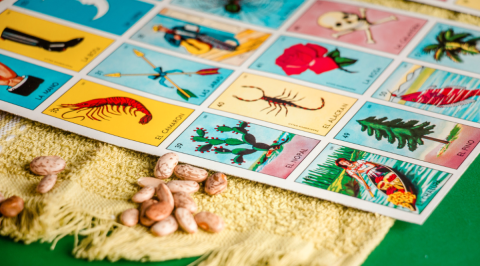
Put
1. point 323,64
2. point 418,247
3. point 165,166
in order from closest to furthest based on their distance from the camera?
point 418,247 < point 165,166 < point 323,64

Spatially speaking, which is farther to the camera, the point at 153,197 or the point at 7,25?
the point at 7,25

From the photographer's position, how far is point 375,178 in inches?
36.6

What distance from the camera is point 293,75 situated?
46.2 inches

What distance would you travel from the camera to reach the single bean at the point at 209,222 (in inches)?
33.6

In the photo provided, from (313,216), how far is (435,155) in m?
0.27

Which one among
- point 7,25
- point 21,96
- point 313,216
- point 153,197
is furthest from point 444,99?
point 7,25

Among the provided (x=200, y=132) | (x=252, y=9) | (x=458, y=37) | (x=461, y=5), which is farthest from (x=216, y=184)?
(x=461, y=5)

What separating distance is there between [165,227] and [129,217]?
6cm

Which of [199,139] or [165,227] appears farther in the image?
[199,139]

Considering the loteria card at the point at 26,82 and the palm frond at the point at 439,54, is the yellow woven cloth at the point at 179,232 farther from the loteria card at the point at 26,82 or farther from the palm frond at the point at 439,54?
the palm frond at the point at 439,54

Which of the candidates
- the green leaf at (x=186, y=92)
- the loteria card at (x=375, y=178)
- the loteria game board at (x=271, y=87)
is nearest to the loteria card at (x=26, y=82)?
the loteria game board at (x=271, y=87)

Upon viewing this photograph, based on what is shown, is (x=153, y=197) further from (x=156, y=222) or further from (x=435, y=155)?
(x=435, y=155)

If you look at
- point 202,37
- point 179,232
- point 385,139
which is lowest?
point 179,232

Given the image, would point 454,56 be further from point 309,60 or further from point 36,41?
point 36,41
